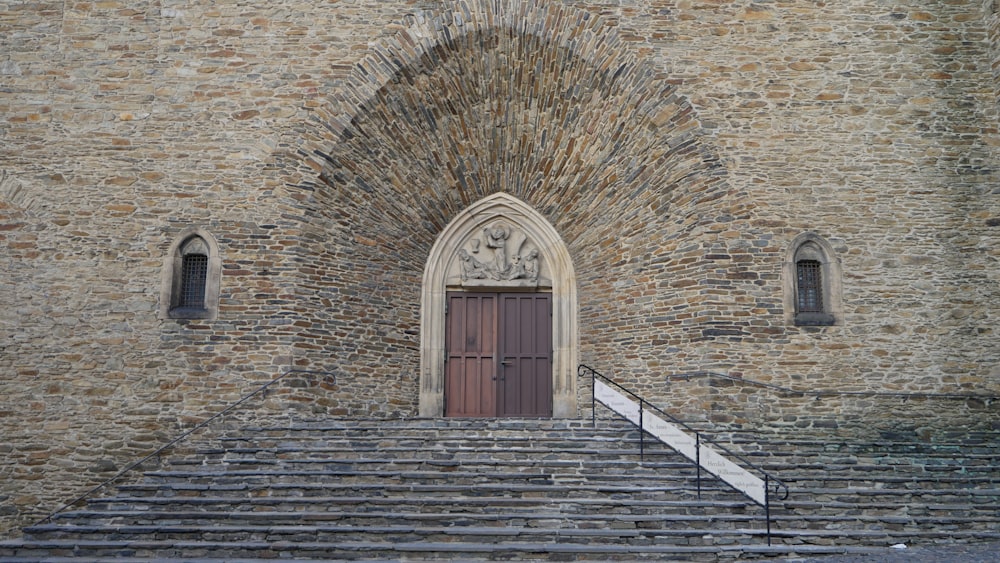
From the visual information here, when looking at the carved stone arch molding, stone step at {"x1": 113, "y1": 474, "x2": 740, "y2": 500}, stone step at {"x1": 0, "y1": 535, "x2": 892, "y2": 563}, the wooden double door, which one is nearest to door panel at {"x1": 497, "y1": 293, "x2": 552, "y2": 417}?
the wooden double door

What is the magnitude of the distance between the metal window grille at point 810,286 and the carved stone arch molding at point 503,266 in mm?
3439

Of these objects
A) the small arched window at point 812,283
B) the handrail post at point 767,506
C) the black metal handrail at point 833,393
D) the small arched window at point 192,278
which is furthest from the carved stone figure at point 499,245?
the handrail post at point 767,506

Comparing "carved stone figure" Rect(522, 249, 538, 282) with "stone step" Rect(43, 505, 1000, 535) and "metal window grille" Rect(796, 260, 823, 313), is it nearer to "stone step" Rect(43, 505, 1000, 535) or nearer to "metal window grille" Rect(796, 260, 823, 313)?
"metal window grille" Rect(796, 260, 823, 313)

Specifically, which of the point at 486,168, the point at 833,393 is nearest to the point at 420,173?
the point at 486,168

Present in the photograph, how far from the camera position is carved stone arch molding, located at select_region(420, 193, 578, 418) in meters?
13.7

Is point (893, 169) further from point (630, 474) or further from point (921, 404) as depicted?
point (630, 474)

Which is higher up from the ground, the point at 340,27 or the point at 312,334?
the point at 340,27

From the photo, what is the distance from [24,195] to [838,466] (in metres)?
11.4

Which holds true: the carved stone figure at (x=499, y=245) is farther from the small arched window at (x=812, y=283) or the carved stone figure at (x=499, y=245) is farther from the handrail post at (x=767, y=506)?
the handrail post at (x=767, y=506)

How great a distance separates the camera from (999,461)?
10.7 meters

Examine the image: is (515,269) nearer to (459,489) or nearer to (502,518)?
(459,489)

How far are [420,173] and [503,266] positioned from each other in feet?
6.65

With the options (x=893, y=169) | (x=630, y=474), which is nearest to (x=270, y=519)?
(x=630, y=474)

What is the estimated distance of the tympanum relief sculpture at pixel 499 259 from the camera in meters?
14.0
